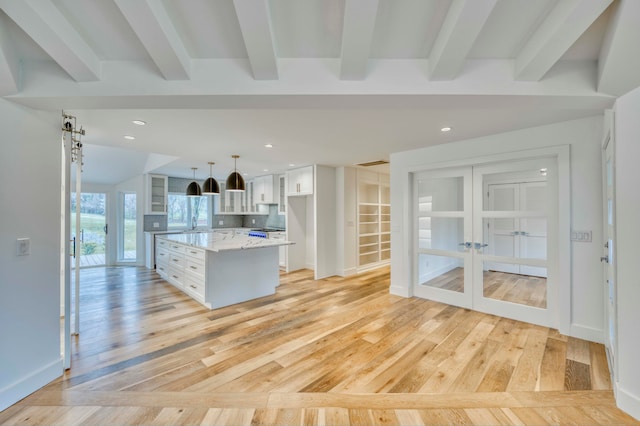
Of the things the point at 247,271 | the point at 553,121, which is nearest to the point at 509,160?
the point at 553,121

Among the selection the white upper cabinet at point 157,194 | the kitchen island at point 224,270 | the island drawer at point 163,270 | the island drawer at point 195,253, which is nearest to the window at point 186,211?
the white upper cabinet at point 157,194

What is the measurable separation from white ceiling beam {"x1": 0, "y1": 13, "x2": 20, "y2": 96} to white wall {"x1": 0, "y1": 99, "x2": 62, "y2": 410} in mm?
135

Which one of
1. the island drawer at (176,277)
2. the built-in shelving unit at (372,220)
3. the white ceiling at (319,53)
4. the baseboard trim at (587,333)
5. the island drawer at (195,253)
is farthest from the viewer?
the built-in shelving unit at (372,220)

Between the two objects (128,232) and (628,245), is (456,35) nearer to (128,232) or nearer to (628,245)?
(628,245)

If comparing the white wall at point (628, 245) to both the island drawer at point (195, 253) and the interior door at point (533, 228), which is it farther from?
the island drawer at point (195, 253)

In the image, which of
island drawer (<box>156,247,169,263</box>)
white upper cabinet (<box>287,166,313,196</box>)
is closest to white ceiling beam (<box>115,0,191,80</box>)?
white upper cabinet (<box>287,166,313,196</box>)

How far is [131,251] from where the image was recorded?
6547 millimetres

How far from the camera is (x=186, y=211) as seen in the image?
7.29 metres

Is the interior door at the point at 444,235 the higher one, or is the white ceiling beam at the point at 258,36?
the white ceiling beam at the point at 258,36

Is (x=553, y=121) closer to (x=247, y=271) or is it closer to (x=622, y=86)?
(x=622, y=86)

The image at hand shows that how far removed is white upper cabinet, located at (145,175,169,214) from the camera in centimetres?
627

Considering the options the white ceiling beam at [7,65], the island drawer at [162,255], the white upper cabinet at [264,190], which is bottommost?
the island drawer at [162,255]

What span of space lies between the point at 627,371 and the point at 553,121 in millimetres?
2347

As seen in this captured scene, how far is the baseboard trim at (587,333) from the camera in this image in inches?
103
